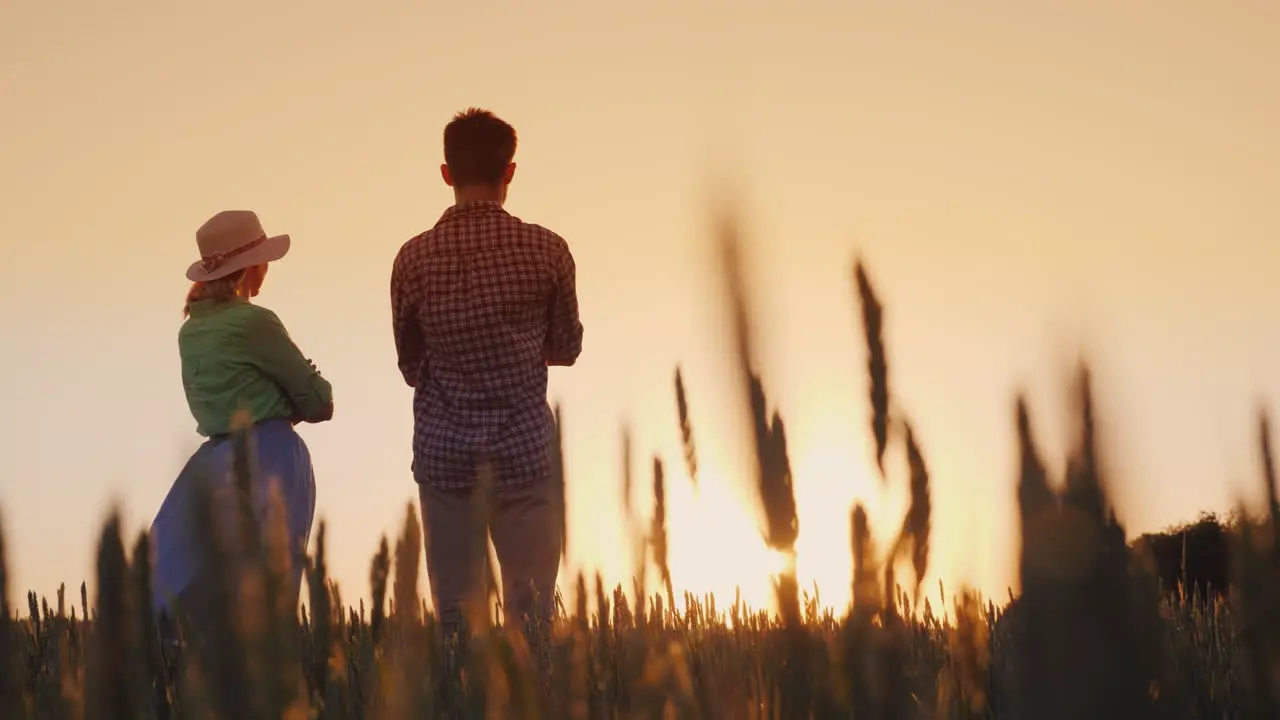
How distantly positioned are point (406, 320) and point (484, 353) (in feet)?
1.43

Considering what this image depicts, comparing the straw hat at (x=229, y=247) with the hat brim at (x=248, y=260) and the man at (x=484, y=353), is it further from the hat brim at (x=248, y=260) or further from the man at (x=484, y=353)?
the man at (x=484, y=353)

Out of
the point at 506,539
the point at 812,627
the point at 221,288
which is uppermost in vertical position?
the point at 221,288

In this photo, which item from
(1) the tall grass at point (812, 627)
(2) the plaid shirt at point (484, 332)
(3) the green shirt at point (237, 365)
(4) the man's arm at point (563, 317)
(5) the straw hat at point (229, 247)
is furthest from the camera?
(5) the straw hat at point (229, 247)

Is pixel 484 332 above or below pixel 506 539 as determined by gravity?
above

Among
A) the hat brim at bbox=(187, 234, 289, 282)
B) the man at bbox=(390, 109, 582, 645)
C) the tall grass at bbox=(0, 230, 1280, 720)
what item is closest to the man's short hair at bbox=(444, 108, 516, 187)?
the man at bbox=(390, 109, 582, 645)

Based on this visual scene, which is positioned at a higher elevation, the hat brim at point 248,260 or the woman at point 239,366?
the hat brim at point 248,260

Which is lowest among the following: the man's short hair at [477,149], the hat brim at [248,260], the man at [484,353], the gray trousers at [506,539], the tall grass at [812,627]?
the tall grass at [812,627]

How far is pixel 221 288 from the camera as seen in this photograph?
560 cm

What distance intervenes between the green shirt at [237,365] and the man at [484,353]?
48 centimetres

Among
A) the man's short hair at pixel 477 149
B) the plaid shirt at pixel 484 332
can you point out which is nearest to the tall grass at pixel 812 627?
the plaid shirt at pixel 484 332

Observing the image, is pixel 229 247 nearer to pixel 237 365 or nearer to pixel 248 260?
pixel 248 260

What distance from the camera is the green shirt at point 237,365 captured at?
545cm

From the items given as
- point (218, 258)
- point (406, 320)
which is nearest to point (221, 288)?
point (218, 258)

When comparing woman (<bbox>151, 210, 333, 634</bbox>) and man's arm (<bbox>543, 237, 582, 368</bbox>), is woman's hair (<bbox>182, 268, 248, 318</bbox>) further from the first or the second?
man's arm (<bbox>543, 237, 582, 368</bbox>)
